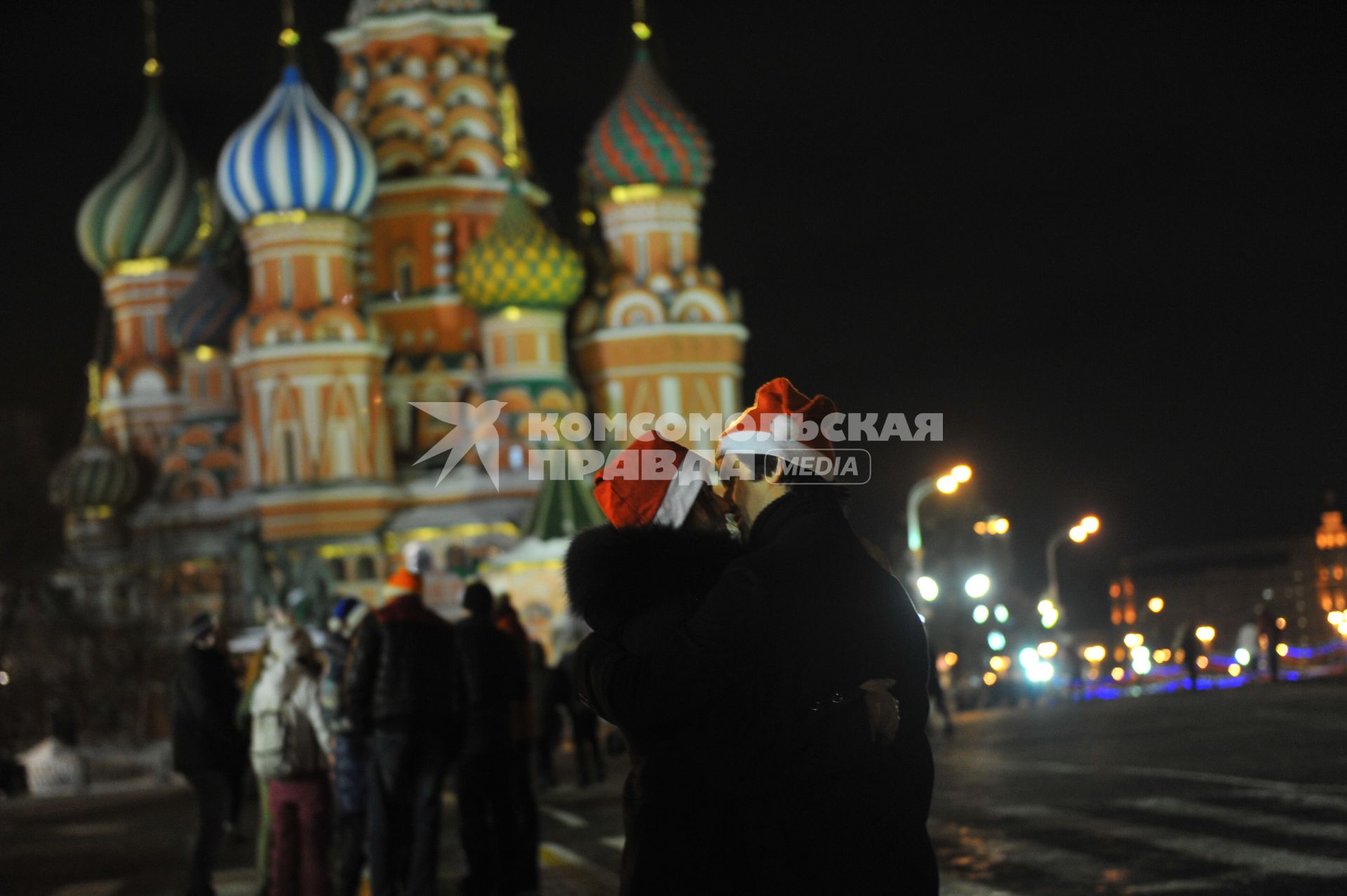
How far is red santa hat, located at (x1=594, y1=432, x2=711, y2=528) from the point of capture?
15.9 feet

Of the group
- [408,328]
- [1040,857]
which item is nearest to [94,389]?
[408,328]

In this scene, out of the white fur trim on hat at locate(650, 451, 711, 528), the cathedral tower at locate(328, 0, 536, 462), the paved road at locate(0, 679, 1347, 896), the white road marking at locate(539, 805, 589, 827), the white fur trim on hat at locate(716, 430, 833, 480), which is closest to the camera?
the white fur trim on hat at locate(650, 451, 711, 528)

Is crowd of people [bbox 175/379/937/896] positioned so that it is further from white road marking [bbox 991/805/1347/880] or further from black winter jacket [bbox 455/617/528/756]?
black winter jacket [bbox 455/617/528/756]

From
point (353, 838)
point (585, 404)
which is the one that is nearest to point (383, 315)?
point (585, 404)

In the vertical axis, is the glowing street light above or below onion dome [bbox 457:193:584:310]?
below

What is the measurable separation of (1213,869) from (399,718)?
3427 millimetres

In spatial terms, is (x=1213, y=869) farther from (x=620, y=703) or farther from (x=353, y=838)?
(x=620, y=703)

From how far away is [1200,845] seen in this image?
991 centimetres

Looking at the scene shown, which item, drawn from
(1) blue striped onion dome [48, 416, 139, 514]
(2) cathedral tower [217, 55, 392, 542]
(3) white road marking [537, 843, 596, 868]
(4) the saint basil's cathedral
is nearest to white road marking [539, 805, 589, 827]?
(3) white road marking [537, 843, 596, 868]

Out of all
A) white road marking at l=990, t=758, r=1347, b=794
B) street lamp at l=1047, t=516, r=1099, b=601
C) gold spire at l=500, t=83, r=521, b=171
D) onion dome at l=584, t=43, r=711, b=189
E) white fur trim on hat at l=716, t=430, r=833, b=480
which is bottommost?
white road marking at l=990, t=758, r=1347, b=794

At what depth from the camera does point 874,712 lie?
4676 millimetres

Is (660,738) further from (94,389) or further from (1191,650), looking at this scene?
(94,389)

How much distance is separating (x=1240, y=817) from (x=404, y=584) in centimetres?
415

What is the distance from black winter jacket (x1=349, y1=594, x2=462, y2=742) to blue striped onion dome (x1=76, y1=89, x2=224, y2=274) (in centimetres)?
5666
